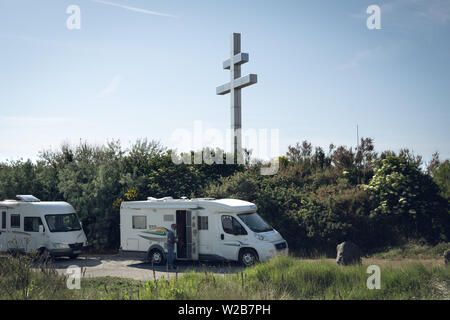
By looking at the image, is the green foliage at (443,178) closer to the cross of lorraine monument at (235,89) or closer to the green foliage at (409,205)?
the green foliage at (409,205)

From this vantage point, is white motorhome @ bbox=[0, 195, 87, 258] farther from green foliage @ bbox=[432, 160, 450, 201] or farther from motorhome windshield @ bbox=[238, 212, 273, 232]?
green foliage @ bbox=[432, 160, 450, 201]

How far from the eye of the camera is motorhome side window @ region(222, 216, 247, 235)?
1505 cm

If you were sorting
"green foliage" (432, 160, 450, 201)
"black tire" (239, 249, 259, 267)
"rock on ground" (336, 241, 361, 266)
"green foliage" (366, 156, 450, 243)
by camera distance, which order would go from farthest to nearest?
"green foliage" (432, 160, 450, 201), "green foliage" (366, 156, 450, 243), "black tire" (239, 249, 259, 267), "rock on ground" (336, 241, 361, 266)

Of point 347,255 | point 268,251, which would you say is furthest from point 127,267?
point 347,255

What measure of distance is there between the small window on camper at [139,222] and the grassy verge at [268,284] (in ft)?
18.8

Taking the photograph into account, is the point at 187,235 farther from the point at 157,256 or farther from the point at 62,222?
the point at 62,222

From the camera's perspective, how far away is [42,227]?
57.9 feet

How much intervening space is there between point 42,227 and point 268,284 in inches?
451

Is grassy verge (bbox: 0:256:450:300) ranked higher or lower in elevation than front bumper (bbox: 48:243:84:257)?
higher

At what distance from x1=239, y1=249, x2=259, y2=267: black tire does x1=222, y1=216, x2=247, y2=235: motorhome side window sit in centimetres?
63

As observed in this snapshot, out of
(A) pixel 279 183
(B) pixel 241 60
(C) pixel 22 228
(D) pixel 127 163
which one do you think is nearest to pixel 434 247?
(A) pixel 279 183

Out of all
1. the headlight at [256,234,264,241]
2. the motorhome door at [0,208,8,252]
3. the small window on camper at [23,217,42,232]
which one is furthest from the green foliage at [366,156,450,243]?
the motorhome door at [0,208,8,252]

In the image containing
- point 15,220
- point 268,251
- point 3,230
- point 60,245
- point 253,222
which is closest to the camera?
point 268,251

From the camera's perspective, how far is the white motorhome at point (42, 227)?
17.6 metres
